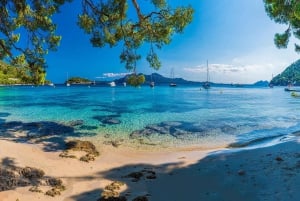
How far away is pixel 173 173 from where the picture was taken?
15.5m

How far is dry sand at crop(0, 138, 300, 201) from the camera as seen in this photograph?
1191 centimetres

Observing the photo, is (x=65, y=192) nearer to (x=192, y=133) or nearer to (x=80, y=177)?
(x=80, y=177)

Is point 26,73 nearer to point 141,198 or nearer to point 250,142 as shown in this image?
point 141,198

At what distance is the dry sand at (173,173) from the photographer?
39.1 feet

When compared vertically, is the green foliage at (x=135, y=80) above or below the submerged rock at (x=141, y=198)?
above

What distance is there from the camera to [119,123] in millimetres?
34344

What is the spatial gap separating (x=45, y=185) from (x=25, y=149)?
5911 mm

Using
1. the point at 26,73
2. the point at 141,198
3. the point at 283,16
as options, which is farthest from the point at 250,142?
the point at 26,73

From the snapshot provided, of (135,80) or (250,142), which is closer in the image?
(135,80)

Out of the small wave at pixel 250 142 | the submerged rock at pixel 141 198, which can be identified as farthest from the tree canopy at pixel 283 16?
the submerged rock at pixel 141 198

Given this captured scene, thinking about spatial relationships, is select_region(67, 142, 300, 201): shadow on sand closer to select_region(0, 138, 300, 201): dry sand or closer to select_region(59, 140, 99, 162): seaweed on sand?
select_region(0, 138, 300, 201): dry sand

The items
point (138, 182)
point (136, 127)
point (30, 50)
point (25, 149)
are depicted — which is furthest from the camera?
point (136, 127)

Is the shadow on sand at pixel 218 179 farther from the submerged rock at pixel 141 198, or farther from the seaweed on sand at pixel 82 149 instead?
the seaweed on sand at pixel 82 149

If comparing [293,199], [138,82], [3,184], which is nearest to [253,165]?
[293,199]
